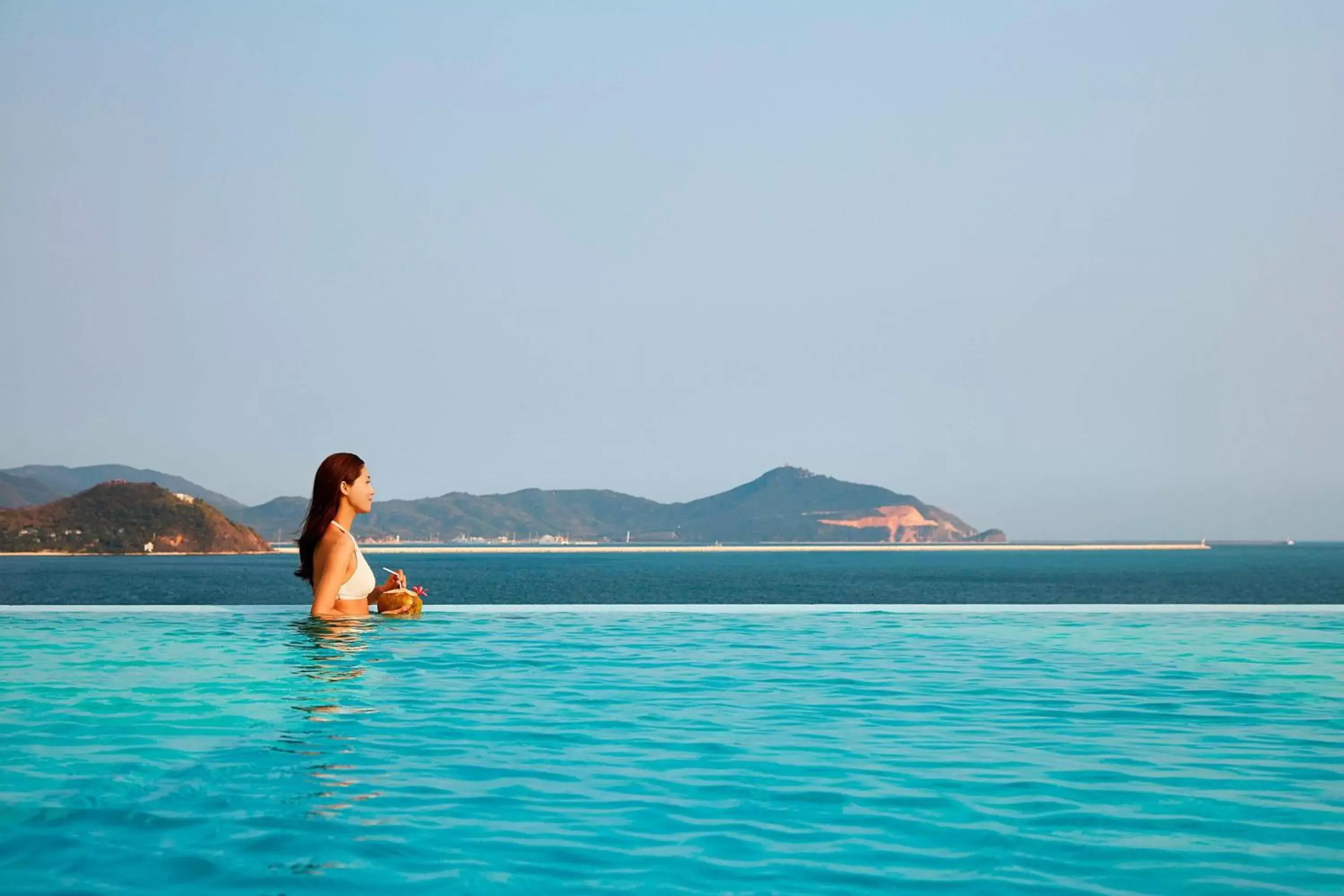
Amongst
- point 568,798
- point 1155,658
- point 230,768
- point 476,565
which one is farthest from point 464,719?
point 476,565

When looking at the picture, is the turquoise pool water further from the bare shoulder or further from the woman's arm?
the bare shoulder

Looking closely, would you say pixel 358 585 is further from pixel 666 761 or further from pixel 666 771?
pixel 666 771

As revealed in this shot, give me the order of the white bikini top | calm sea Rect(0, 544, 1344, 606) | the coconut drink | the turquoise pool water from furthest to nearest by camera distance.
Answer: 1. calm sea Rect(0, 544, 1344, 606)
2. the coconut drink
3. the white bikini top
4. the turquoise pool water

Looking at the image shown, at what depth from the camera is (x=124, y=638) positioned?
42.2 ft

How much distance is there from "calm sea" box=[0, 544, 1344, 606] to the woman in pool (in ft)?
105

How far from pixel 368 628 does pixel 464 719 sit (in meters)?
5.56

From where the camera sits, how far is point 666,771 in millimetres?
5973

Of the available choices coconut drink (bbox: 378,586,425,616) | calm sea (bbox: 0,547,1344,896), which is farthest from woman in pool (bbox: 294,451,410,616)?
coconut drink (bbox: 378,586,425,616)

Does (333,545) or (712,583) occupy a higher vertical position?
(333,545)

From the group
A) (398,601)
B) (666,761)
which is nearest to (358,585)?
(398,601)

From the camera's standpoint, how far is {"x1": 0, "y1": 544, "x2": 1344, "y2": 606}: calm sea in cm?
7025

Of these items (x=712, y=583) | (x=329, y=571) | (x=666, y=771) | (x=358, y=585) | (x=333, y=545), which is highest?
(x=333, y=545)

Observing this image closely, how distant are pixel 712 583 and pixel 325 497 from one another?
83.6 metres

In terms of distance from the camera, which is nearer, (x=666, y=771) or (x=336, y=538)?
(x=666, y=771)
